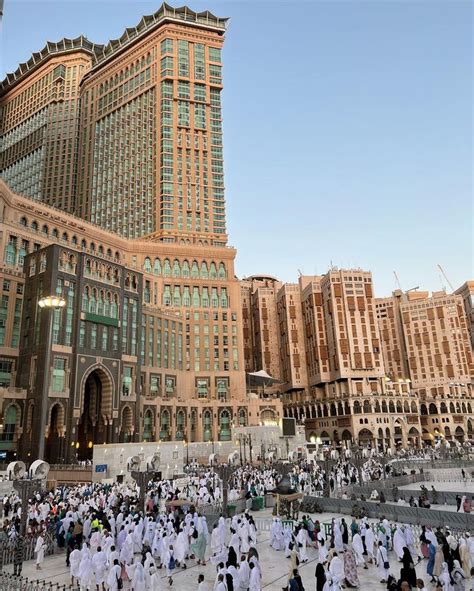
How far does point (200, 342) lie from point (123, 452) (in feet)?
127

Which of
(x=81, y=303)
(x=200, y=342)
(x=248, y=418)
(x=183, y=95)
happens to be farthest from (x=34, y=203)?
(x=183, y=95)

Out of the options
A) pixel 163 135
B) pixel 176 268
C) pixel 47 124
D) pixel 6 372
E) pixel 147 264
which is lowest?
pixel 6 372

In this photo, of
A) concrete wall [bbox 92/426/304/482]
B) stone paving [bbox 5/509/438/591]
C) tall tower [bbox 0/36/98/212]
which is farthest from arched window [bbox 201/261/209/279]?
stone paving [bbox 5/509/438/591]

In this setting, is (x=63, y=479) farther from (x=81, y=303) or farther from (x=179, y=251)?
(x=179, y=251)

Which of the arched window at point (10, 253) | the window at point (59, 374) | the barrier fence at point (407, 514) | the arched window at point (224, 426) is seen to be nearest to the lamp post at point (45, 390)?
the window at point (59, 374)

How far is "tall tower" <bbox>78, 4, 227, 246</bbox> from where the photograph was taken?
3944 inches

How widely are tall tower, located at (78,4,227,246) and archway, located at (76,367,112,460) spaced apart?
42984mm

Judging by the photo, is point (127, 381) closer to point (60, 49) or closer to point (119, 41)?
point (119, 41)

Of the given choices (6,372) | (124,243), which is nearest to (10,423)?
(6,372)

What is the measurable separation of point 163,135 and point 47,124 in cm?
4648

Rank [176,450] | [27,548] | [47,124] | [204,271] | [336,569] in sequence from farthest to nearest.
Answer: [47,124] → [204,271] → [176,450] → [27,548] → [336,569]

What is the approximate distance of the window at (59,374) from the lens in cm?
5000

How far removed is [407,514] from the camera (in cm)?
2164

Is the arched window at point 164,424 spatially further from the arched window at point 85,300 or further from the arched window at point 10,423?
the arched window at point 10,423
